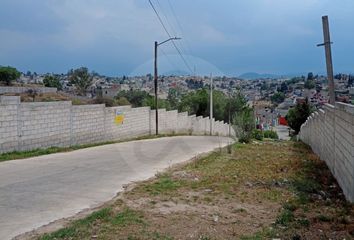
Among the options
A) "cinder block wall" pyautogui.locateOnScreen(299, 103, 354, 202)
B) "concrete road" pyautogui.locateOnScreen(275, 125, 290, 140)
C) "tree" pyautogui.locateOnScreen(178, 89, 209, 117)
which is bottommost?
"concrete road" pyautogui.locateOnScreen(275, 125, 290, 140)

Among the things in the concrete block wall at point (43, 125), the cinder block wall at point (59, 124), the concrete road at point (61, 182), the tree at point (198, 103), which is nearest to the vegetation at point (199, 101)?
the tree at point (198, 103)

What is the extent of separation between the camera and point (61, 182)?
360 inches

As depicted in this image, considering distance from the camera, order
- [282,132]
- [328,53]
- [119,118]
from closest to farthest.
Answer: [328,53] → [119,118] → [282,132]

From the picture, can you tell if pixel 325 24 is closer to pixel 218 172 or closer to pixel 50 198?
pixel 218 172

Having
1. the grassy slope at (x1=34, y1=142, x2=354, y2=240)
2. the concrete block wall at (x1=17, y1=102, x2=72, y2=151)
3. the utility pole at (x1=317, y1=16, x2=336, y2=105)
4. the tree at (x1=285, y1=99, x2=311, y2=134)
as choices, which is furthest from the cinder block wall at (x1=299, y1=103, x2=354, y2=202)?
the tree at (x1=285, y1=99, x2=311, y2=134)

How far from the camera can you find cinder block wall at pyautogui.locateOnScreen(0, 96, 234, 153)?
46.4 feet

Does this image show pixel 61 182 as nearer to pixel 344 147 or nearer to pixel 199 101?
pixel 344 147

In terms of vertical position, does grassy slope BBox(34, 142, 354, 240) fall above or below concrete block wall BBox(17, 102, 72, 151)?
below

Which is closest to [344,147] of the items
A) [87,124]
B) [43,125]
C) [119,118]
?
[43,125]

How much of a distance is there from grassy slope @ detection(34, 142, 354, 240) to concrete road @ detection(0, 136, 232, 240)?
62 centimetres

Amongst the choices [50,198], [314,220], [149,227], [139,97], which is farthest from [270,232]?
[139,97]

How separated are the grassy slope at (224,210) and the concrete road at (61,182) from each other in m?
0.62

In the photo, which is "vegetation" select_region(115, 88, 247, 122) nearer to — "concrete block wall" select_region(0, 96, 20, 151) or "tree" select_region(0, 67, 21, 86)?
"tree" select_region(0, 67, 21, 86)

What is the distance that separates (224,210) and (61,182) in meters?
4.19
